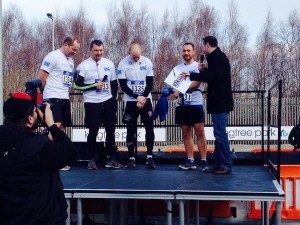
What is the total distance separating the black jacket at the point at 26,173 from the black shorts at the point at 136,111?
419 centimetres

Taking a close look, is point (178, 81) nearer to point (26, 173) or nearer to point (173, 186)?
point (173, 186)

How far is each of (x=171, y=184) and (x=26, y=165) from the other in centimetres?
278

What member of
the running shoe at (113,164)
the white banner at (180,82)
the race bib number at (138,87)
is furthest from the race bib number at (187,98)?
the running shoe at (113,164)

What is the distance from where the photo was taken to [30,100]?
13.6 ft

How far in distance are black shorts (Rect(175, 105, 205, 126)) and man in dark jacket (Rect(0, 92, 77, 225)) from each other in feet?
13.1

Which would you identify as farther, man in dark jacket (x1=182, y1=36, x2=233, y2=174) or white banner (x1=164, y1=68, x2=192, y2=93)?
white banner (x1=164, y1=68, x2=192, y2=93)

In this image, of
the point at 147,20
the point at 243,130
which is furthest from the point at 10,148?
the point at 147,20

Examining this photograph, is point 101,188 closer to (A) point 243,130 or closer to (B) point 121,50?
(A) point 243,130

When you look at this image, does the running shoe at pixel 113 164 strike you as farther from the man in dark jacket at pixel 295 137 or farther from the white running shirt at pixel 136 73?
the man in dark jacket at pixel 295 137

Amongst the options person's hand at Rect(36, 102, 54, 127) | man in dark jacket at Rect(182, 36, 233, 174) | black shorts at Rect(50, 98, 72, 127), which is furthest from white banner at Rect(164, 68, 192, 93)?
person's hand at Rect(36, 102, 54, 127)

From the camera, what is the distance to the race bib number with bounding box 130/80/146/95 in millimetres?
8234

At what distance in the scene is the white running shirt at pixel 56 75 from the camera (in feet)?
26.3

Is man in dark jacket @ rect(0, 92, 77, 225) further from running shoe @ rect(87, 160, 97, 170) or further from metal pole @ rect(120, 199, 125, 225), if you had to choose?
running shoe @ rect(87, 160, 97, 170)

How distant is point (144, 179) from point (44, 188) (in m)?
2.96
